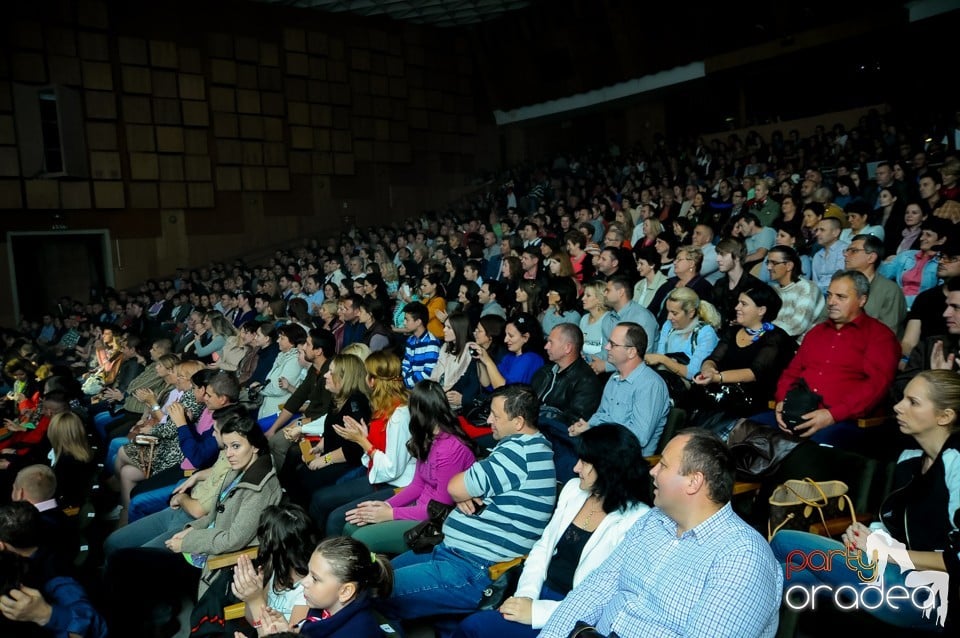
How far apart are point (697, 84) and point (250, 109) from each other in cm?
839

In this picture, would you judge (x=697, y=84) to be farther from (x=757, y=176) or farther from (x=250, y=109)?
(x=250, y=109)

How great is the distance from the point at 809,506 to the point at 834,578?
25 centimetres

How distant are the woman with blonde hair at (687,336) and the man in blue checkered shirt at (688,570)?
179 centimetres

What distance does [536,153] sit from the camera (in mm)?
17234

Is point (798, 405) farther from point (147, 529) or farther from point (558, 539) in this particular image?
point (147, 529)

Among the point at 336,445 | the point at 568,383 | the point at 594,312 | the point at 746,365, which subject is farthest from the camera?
the point at 594,312

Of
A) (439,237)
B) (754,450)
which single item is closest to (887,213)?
(754,450)

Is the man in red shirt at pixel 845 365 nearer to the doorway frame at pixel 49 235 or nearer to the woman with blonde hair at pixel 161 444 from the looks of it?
the woman with blonde hair at pixel 161 444

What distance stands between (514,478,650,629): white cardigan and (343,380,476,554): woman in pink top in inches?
23.2

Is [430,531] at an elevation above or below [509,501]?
below

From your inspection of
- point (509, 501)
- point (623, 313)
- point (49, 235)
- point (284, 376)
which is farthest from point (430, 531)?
point (49, 235)

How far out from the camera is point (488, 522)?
98.7 inches

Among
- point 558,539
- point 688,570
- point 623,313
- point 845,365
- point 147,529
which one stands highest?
point 623,313

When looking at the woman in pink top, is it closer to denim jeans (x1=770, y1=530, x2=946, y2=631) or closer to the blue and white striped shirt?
the blue and white striped shirt
